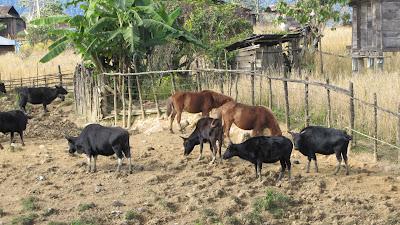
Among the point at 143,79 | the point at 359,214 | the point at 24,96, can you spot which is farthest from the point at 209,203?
the point at 24,96

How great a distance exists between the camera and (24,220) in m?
8.41

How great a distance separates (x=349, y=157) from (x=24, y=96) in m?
12.9

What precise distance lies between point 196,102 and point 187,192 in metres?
4.98

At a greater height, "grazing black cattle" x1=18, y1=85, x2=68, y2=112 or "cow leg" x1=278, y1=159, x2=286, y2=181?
"grazing black cattle" x1=18, y1=85, x2=68, y2=112

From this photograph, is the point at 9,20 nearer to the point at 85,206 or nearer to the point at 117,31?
the point at 117,31

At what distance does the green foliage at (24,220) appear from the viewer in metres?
Result: 8.37

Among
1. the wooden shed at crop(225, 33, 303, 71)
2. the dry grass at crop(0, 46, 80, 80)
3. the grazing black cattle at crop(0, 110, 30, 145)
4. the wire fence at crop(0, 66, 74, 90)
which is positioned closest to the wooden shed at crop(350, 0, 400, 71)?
the wooden shed at crop(225, 33, 303, 71)

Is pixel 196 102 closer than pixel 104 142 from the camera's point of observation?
No

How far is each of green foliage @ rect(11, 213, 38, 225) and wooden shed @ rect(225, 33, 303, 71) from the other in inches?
575

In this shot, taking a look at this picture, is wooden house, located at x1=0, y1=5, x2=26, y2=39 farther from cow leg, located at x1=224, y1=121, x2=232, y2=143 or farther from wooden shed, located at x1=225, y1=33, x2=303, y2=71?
cow leg, located at x1=224, y1=121, x2=232, y2=143

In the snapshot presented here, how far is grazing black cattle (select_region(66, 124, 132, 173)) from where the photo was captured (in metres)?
10.5

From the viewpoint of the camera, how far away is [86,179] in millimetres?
10438

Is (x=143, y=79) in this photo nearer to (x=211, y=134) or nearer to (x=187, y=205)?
(x=211, y=134)

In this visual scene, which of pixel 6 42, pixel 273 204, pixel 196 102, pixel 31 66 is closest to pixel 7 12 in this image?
pixel 6 42
